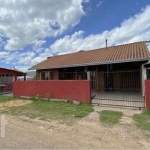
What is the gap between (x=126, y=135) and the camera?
5.12 metres

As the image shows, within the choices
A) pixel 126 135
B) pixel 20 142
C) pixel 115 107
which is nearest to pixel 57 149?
pixel 20 142

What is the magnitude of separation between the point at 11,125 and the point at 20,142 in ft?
6.35

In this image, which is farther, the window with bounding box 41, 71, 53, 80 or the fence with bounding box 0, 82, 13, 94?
the fence with bounding box 0, 82, 13, 94

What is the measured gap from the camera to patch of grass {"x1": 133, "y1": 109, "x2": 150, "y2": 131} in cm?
586

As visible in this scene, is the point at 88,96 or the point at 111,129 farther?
the point at 88,96

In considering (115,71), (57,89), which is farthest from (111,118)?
(115,71)

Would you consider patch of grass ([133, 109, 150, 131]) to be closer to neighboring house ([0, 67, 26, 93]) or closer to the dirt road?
the dirt road

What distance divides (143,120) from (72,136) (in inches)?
126

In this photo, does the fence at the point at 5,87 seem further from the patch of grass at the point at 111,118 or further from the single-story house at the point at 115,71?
the patch of grass at the point at 111,118

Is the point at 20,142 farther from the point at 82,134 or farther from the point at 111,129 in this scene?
the point at 111,129

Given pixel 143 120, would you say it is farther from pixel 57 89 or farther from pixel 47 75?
pixel 47 75

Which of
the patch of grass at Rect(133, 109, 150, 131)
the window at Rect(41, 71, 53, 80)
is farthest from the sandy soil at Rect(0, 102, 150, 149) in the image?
the window at Rect(41, 71, 53, 80)

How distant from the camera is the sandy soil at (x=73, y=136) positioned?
438cm

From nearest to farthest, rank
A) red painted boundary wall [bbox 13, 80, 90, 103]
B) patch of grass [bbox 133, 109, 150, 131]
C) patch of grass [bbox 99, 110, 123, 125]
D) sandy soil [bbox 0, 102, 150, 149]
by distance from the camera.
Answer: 1. sandy soil [bbox 0, 102, 150, 149]
2. patch of grass [bbox 133, 109, 150, 131]
3. patch of grass [bbox 99, 110, 123, 125]
4. red painted boundary wall [bbox 13, 80, 90, 103]
